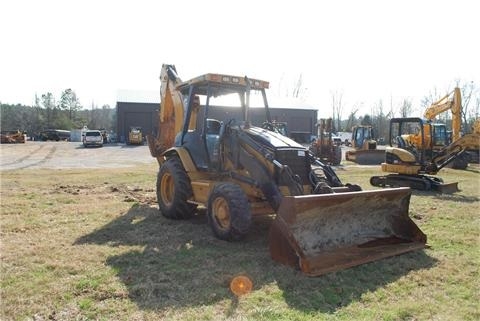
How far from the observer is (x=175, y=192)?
799 centimetres

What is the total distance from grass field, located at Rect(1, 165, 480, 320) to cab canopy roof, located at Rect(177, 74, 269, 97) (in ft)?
8.03

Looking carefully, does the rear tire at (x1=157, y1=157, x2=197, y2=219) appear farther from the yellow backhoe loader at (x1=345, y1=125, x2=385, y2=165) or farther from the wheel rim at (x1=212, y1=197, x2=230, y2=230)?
the yellow backhoe loader at (x1=345, y1=125, x2=385, y2=165)

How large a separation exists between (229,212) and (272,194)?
696 millimetres

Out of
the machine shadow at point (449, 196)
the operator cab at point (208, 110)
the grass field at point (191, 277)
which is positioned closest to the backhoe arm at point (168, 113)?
the operator cab at point (208, 110)

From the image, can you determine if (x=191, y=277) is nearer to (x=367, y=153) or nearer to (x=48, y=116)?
(x=367, y=153)

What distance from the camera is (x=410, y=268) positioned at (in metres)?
5.49

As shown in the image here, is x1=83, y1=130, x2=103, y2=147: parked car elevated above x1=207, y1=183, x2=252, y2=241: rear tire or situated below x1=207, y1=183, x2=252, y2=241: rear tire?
above

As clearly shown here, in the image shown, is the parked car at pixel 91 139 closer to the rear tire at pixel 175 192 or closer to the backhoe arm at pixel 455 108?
the backhoe arm at pixel 455 108

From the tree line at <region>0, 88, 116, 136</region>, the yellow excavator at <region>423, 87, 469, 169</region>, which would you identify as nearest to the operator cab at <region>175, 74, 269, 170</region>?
the yellow excavator at <region>423, 87, 469, 169</region>

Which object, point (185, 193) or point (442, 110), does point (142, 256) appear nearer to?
point (185, 193)

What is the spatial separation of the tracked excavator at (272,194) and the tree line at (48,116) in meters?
72.3

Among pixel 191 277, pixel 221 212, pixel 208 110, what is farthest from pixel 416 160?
pixel 191 277

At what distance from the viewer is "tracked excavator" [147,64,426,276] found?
5488 mm

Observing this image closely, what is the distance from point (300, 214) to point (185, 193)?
307 cm
